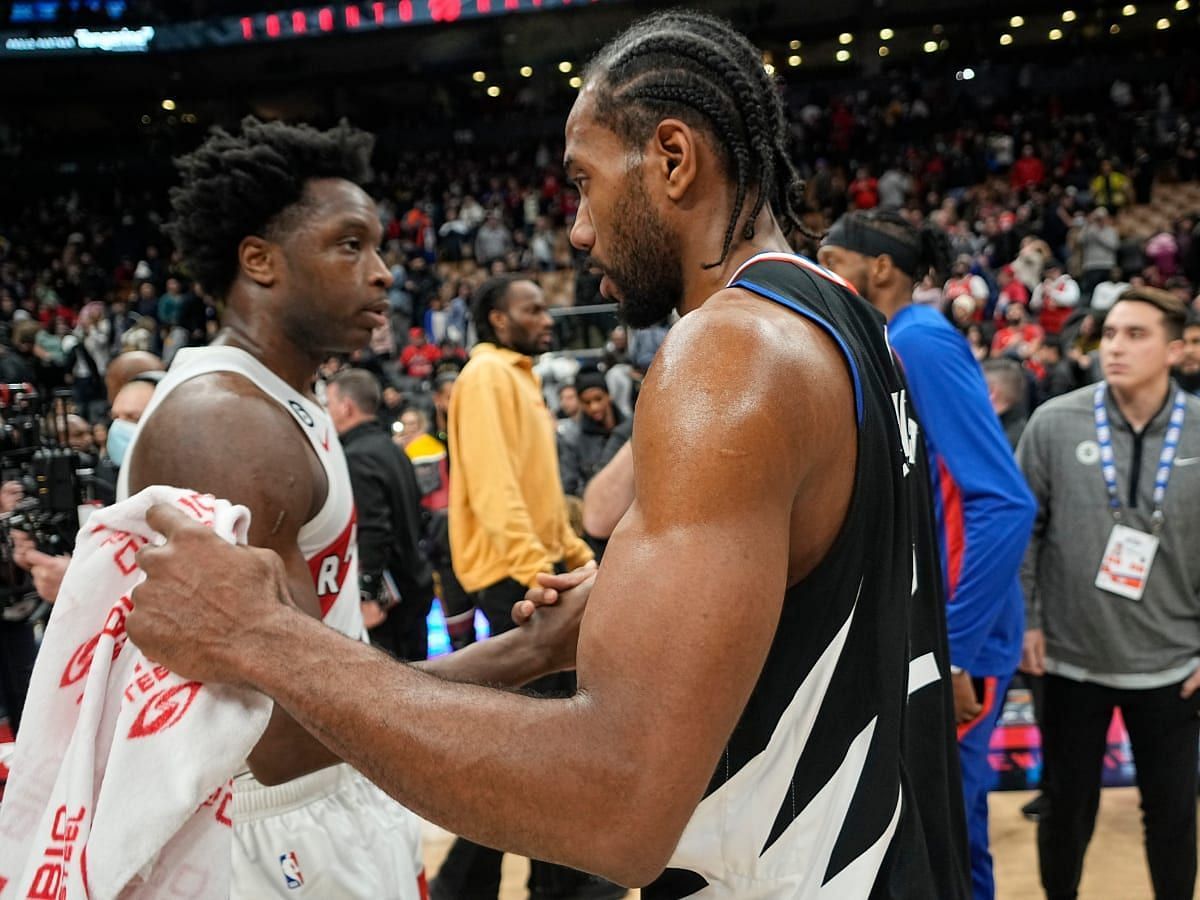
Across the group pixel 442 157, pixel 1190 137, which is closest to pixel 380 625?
pixel 1190 137

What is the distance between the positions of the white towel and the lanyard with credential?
2693 mm

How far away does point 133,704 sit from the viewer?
1.24m

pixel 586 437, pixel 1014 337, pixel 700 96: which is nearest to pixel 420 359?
pixel 586 437

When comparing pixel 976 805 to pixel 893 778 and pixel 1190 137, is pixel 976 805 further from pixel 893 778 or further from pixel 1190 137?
pixel 1190 137

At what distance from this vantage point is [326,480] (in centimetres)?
201

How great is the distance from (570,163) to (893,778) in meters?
0.86

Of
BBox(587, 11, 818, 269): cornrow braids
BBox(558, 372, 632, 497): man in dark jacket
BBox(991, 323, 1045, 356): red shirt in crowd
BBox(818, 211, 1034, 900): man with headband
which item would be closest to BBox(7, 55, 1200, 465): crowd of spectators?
BBox(991, 323, 1045, 356): red shirt in crowd

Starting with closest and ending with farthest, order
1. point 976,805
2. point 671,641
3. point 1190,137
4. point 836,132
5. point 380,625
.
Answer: point 671,641 < point 976,805 < point 380,625 < point 1190,137 < point 836,132

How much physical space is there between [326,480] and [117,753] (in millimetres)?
834

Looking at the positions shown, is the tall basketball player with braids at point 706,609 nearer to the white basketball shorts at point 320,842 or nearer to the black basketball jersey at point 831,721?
the black basketball jersey at point 831,721

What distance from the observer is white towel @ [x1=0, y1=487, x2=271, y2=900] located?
3.91 ft

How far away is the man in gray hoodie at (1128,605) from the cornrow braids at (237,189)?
2306 mm

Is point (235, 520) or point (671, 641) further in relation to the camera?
point (235, 520)

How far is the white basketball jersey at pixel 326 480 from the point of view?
196 cm
